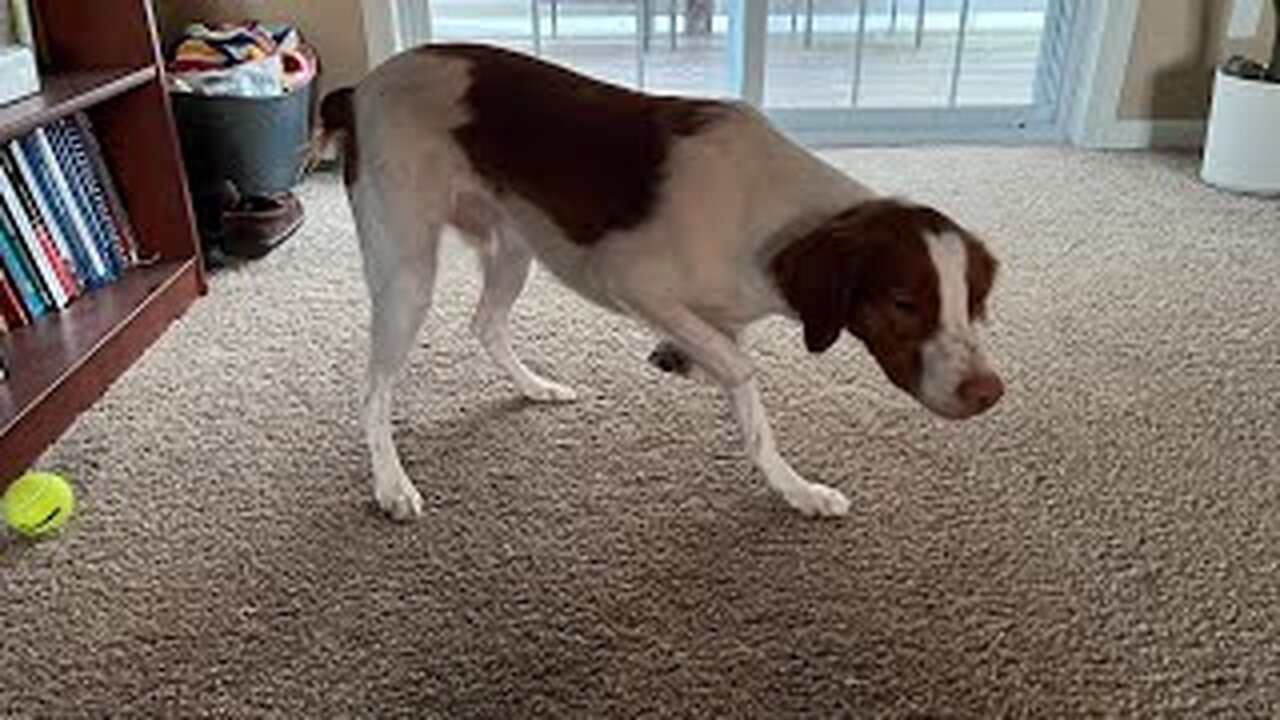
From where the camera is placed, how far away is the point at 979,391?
44.8 inches

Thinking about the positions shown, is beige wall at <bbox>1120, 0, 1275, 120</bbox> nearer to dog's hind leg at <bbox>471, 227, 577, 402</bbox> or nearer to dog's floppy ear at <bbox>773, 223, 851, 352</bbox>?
dog's hind leg at <bbox>471, 227, 577, 402</bbox>

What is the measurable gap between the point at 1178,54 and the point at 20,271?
9.23 feet

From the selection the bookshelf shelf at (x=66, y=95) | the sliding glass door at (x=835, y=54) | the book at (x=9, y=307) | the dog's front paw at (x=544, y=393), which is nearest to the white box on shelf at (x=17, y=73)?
the bookshelf shelf at (x=66, y=95)

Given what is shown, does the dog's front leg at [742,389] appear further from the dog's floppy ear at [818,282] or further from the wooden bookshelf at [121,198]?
the wooden bookshelf at [121,198]

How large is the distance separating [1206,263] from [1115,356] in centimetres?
56

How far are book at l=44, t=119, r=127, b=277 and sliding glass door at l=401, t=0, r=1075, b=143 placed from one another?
1311mm

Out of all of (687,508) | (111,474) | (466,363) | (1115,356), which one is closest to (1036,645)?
(687,508)

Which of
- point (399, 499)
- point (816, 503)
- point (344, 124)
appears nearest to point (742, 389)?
point (816, 503)

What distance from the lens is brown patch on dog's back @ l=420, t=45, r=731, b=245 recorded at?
1.26 metres

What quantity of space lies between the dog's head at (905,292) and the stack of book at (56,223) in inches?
49.8

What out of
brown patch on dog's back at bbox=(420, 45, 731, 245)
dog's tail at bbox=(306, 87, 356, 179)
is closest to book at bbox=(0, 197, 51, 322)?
dog's tail at bbox=(306, 87, 356, 179)

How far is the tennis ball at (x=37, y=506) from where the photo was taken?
1.34m

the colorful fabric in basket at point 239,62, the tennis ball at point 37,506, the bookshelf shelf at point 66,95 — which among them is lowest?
the tennis ball at point 37,506

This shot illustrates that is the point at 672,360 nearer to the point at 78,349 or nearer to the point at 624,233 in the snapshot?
the point at 624,233
